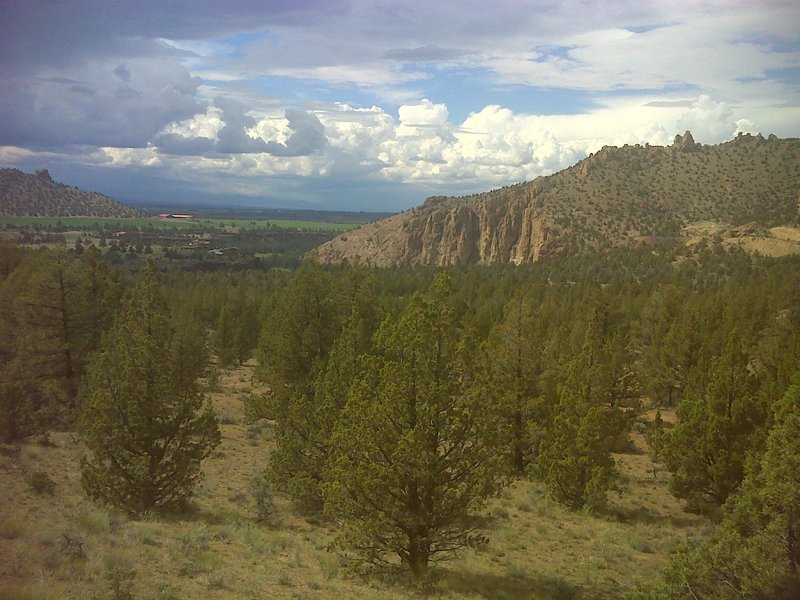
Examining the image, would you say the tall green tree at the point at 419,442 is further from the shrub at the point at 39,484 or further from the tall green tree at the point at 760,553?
the shrub at the point at 39,484

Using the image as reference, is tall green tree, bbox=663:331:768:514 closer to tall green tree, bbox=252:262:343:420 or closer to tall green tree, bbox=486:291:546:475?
tall green tree, bbox=486:291:546:475

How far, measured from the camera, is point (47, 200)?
2980 inches

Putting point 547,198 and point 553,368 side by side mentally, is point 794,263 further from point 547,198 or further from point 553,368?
point 547,198

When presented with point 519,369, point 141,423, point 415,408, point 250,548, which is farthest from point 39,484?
point 519,369

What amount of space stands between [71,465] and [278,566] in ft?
38.4

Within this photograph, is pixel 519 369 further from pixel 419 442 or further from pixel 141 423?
pixel 141 423

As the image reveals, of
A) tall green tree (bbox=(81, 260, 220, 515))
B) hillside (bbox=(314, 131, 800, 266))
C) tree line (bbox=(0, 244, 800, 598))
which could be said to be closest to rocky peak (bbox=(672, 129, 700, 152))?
hillside (bbox=(314, 131, 800, 266))

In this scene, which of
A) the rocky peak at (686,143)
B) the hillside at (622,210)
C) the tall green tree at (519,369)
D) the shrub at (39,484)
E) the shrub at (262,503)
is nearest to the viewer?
the shrub at (39,484)

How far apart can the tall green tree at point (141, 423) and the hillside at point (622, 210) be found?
264 ft

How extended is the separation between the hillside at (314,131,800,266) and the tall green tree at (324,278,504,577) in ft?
258

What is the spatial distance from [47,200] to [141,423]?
75.1m

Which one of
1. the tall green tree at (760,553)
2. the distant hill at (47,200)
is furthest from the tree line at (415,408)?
the distant hill at (47,200)

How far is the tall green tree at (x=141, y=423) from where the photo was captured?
1445 cm

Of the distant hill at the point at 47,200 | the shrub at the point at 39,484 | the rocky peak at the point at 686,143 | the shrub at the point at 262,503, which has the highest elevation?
the rocky peak at the point at 686,143
